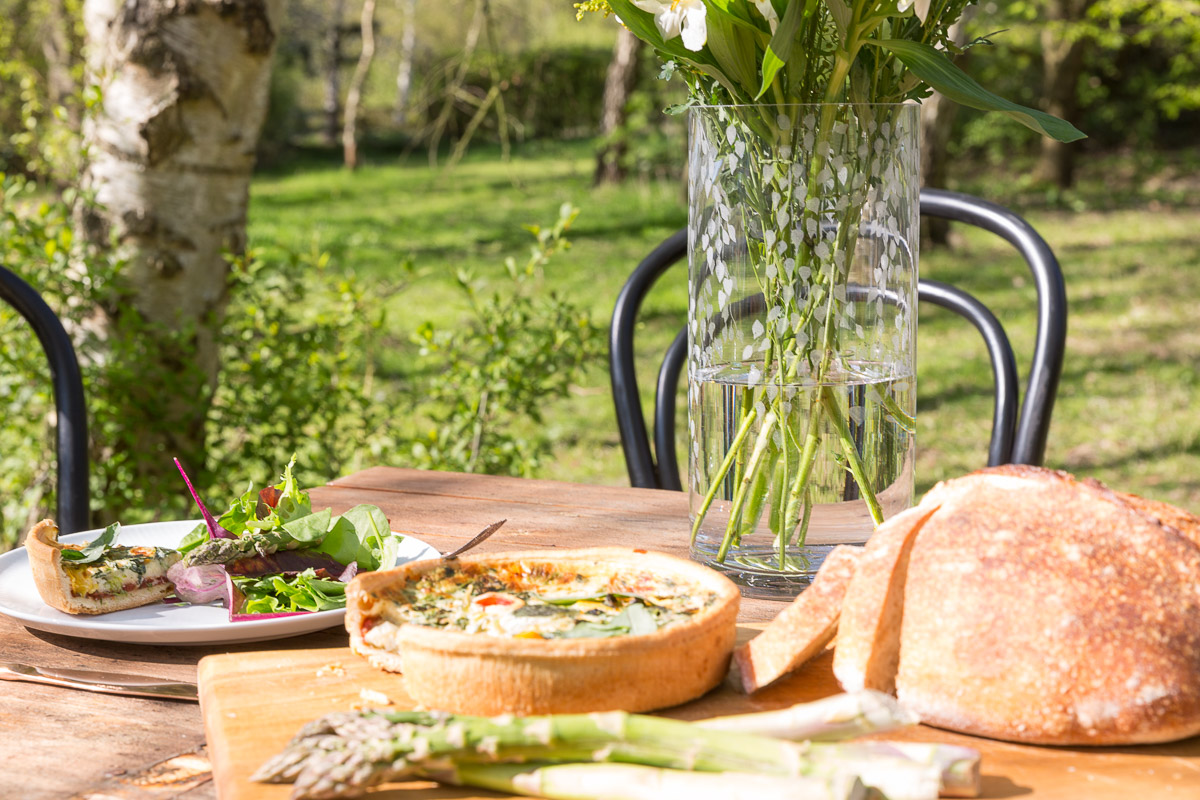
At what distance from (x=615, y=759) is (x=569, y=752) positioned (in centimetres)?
3

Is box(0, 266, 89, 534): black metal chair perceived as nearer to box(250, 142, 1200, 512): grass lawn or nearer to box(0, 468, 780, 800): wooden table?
box(0, 468, 780, 800): wooden table

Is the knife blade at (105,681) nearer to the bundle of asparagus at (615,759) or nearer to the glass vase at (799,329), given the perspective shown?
the bundle of asparagus at (615,759)

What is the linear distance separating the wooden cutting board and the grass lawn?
224cm

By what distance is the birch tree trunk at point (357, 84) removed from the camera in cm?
449

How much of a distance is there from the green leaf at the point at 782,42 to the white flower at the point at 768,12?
0.6 inches

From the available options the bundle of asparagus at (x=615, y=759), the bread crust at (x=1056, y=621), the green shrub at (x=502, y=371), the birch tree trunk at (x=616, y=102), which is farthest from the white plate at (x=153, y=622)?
the birch tree trunk at (x=616, y=102)

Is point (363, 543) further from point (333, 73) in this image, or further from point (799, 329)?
point (333, 73)

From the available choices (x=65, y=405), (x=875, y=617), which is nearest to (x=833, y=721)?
(x=875, y=617)

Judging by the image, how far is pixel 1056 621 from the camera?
2.81ft

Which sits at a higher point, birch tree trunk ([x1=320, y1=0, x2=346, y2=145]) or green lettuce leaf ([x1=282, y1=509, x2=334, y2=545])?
birch tree trunk ([x1=320, y1=0, x2=346, y2=145])

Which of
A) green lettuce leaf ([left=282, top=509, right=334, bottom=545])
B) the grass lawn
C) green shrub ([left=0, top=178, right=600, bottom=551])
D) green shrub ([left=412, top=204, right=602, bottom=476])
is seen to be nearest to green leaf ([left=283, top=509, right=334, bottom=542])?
green lettuce leaf ([left=282, top=509, right=334, bottom=545])

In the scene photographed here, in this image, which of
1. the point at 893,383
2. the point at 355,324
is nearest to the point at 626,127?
the point at 355,324

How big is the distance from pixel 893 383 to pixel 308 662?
632 mm

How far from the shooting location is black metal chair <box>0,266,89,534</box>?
192 centimetres
